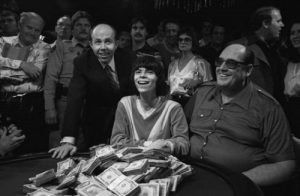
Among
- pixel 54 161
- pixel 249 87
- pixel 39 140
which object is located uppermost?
pixel 249 87

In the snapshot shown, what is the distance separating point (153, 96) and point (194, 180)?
761 millimetres

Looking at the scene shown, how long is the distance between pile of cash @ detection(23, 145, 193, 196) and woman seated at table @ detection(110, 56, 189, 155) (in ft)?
1.65

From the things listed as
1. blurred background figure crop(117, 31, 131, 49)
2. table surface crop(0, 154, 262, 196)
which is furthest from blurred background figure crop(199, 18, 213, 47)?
table surface crop(0, 154, 262, 196)

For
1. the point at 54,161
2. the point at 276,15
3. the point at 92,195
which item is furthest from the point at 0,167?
the point at 276,15

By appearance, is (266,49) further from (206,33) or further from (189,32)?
(206,33)

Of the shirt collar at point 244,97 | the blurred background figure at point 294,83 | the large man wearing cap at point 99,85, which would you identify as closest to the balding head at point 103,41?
the large man wearing cap at point 99,85

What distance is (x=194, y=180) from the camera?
1825mm

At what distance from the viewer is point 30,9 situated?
19.9 feet

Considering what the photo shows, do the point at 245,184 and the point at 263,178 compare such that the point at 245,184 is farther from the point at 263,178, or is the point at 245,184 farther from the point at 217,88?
the point at 217,88

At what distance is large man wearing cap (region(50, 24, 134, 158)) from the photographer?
272 cm

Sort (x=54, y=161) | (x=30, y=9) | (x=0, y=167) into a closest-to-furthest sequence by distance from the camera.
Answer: (x=0, y=167) → (x=54, y=161) → (x=30, y=9)

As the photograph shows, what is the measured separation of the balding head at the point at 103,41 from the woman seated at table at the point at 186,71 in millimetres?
1079

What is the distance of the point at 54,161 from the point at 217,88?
1106 mm

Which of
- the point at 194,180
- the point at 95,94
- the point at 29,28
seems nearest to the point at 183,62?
the point at 95,94
